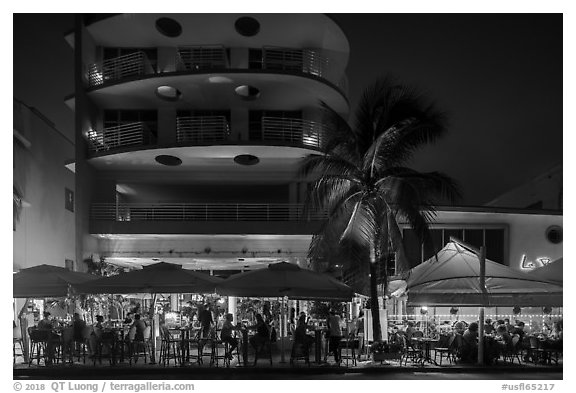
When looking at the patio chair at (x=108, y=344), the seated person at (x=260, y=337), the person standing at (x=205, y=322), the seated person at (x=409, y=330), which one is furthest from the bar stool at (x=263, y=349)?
the seated person at (x=409, y=330)

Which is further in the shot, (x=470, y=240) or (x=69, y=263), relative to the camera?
(x=69, y=263)

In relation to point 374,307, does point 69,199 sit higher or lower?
higher

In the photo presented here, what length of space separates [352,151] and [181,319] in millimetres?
11281

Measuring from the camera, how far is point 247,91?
3122 centimetres

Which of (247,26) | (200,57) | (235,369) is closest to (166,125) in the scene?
(200,57)

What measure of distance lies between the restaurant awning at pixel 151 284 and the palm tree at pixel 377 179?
Result: 471 cm

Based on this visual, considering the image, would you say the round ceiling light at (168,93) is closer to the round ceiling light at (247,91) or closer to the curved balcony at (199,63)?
the curved balcony at (199,63)

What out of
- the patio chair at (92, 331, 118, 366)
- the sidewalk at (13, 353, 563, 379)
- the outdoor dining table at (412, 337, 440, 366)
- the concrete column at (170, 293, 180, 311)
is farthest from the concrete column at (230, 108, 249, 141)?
the outdoor dining table at (412, 337, 440, 366)

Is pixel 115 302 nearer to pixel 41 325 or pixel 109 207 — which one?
pixel 109 207

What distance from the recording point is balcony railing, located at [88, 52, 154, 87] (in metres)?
31.1

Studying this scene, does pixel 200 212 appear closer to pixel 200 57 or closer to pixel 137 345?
pixel 200 57

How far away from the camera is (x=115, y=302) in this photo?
30.7m

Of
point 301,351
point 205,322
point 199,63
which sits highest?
point 199,63

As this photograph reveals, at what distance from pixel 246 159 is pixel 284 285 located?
Answer: 1372 centimetres
